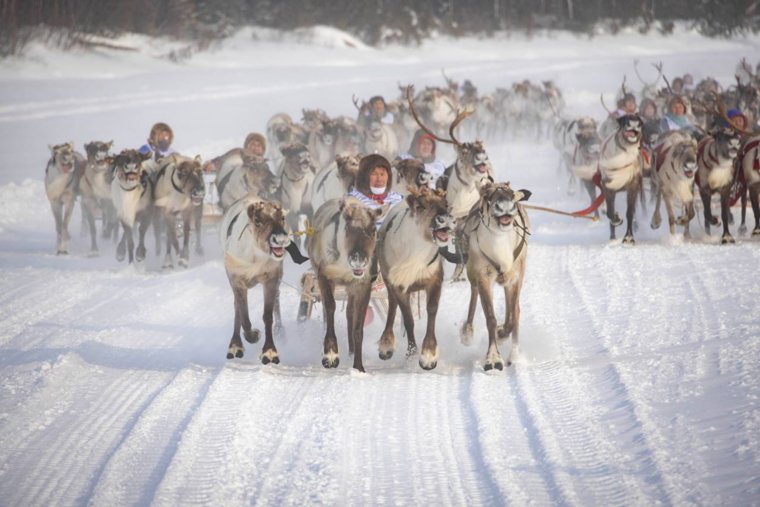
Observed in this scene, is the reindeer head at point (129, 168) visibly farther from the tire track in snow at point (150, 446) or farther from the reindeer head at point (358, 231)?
the reindeer head at point (358, 231)

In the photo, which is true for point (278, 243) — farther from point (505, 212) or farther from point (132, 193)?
point (132, 193)

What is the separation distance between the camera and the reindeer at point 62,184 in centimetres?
1623

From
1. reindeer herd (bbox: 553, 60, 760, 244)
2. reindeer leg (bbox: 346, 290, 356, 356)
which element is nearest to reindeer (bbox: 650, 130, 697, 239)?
reindeer herd (bbox: 553, 60, 760, 244)

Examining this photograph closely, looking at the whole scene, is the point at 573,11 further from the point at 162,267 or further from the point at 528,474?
the point at 528,474

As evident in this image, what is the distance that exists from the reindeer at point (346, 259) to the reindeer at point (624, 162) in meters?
6.20

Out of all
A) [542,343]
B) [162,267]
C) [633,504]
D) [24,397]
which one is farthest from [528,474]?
[162,267]

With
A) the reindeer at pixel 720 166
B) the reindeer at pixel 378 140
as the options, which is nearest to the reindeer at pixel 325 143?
the reindeer at pixel 378 140

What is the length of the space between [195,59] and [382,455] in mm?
37563

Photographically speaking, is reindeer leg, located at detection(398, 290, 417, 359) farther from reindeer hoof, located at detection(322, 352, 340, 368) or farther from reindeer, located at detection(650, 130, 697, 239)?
reindeer, located at detection(650, 130, 697, 239)

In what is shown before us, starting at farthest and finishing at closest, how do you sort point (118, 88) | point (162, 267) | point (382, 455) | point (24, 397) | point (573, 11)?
point (573, 11), point (118, 88), point (162, 267), point (24, 397), point (382, 455)

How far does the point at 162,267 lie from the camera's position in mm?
14773

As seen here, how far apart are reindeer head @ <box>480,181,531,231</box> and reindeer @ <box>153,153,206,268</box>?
6.80 metres

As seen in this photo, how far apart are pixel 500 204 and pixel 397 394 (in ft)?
6.06

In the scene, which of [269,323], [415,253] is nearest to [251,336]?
[269,323]
